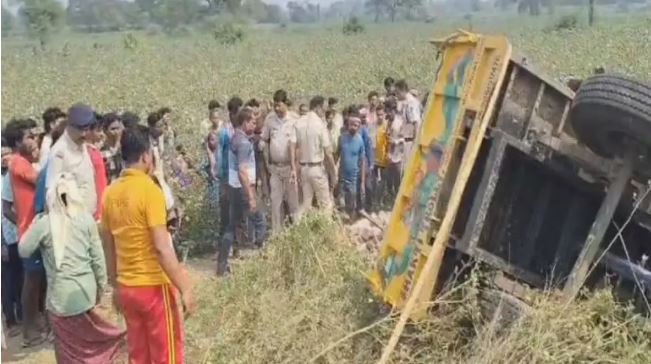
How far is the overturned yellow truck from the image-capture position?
5.54m

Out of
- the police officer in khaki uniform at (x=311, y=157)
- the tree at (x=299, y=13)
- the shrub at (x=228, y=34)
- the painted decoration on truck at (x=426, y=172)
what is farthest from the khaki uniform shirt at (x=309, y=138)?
the tree at (x=299, y=13)

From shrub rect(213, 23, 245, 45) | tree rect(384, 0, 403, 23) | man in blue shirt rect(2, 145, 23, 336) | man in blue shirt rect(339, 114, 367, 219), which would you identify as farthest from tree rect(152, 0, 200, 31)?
man in blue shirt rect(2, 145, 23, 336)

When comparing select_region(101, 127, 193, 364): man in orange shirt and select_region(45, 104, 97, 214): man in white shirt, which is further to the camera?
select_region(45, 104, 97, 214): man in white shirt

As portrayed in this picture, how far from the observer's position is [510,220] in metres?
6.07

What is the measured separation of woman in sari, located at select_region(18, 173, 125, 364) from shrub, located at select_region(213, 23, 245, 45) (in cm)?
4848

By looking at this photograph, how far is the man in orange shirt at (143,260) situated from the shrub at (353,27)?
53.6m

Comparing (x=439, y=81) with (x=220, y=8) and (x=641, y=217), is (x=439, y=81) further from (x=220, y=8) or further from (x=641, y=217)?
(x=220, y=8)

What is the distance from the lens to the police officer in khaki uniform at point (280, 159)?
34.7 ft

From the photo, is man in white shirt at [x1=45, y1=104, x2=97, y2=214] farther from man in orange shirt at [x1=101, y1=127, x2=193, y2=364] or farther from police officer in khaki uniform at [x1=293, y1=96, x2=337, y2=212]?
police officer in khaki uniform at [x1=293, y1=96, x2=337, y2=212]

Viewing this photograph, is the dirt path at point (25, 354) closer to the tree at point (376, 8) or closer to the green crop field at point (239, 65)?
the green crop field at point (239, 65)

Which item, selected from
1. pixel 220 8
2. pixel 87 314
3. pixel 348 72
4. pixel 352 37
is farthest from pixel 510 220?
pixel 220 8

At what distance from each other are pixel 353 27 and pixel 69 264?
5391 cm

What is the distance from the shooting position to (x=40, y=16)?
51250mm

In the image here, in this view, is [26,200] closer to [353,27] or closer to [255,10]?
[353,27]
